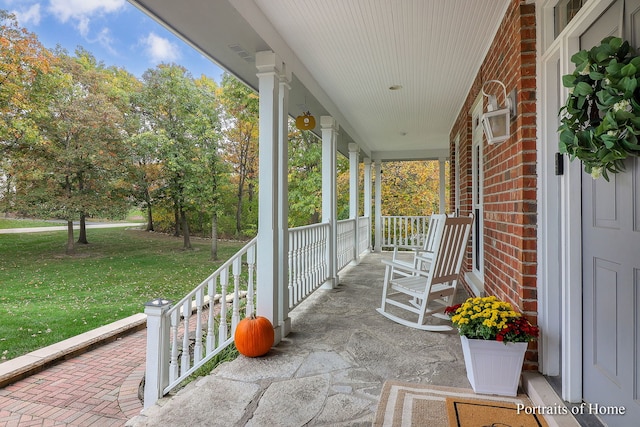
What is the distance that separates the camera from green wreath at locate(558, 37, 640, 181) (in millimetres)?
1210

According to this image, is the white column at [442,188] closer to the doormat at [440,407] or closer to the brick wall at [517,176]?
the brick wall at [517,176]

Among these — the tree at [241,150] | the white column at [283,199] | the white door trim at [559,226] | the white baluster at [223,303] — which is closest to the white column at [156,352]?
the white baluster at [223,303]

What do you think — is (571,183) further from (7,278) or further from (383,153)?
(7,278)

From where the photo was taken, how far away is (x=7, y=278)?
8.98m

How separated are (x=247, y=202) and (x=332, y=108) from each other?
9.15 metres

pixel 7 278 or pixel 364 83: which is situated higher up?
pixel 364 83

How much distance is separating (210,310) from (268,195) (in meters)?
1.00

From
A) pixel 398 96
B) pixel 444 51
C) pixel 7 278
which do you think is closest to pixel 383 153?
pixel 398 96

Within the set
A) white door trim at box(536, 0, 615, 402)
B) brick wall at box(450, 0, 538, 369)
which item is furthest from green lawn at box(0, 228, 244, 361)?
white door trim at box(536, 0, 615, 402)

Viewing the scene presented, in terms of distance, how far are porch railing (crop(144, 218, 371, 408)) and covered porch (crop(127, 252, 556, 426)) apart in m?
0.18

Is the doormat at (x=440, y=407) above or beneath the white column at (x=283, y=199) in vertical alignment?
beneath

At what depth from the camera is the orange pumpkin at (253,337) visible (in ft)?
8.54

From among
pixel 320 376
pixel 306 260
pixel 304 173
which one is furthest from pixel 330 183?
pixel 304 173

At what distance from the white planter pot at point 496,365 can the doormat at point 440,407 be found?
0.05 meters
